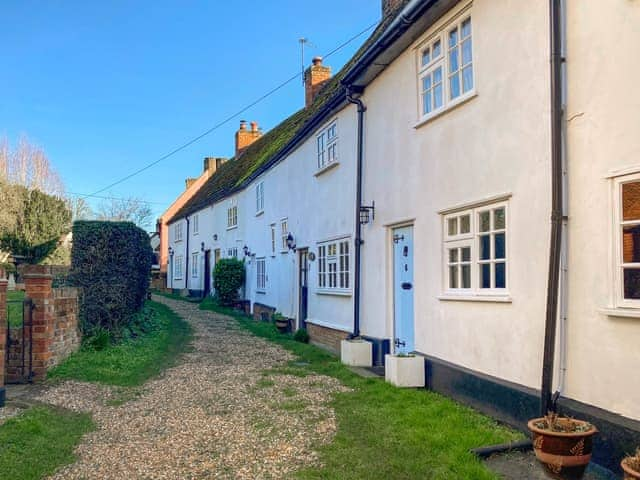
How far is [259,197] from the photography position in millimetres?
21125

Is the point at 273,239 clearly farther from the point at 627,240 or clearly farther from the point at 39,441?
the point at 627,240

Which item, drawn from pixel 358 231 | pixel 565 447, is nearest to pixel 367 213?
pixel 358 231

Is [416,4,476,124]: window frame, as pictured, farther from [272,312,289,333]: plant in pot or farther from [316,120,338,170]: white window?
[272,312,289,333]: plant in pot

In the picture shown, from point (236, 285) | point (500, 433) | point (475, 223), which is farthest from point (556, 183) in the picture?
point (236, 285)

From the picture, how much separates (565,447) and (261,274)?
17.1m

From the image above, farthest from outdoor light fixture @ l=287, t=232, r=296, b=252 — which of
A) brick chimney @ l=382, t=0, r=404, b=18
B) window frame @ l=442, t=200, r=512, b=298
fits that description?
window frame @ l=442, t=200, r=512, b=298

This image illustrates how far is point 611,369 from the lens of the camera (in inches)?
188

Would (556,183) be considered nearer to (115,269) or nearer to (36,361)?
(36,361)

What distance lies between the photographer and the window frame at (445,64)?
715 cm

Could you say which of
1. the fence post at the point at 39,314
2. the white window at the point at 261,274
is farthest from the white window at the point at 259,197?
the fence post at the point at 39,314

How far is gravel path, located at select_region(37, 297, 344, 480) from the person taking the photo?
17.0ft

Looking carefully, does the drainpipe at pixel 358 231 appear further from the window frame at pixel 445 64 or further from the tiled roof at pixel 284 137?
the window frame at pixel 445 64

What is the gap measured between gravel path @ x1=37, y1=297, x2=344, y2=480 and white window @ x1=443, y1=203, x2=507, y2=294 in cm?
249

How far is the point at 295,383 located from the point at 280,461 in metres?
3.52
